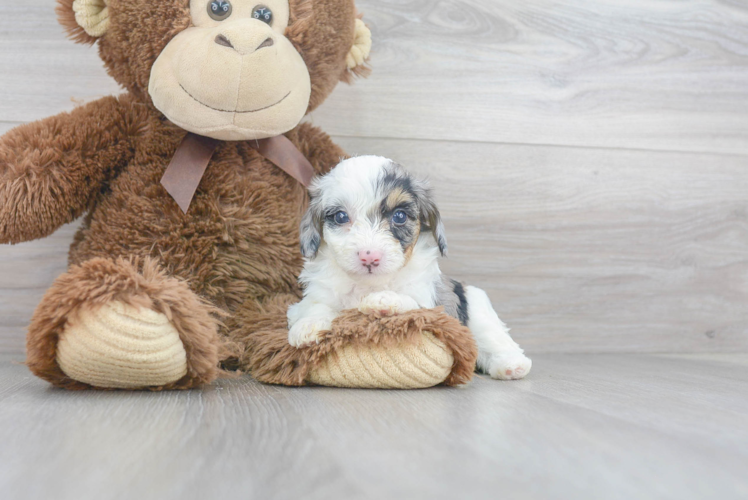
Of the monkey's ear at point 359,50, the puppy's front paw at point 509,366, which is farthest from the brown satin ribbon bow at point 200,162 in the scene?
the puppy's front paw at point 509,366

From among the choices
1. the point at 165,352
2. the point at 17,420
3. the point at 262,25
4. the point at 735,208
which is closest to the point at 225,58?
the point at 262,25

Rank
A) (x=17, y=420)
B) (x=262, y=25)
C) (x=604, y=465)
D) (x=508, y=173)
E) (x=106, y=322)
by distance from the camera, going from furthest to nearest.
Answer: (x=508, y=173), (x=262, y=25), (x=106, y=322), (x=17, y=420), (x=604, y=465)

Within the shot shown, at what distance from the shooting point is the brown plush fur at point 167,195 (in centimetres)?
133

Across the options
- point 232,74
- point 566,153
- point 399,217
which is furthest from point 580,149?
point 232,74

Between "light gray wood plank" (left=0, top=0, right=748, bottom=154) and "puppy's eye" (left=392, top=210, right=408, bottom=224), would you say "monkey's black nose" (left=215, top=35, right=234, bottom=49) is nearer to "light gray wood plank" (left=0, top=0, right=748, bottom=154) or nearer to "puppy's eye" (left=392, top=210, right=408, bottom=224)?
"puppy's eye" (left=392, top=210, right=408, bottom=224)

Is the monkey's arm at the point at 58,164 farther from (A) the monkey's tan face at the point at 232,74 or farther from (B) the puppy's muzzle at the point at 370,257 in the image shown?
(B) the puppy's muzzle at the point at 370,257

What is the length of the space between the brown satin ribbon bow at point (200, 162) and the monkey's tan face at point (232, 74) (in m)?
0.09

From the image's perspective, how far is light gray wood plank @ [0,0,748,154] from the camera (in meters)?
1.91

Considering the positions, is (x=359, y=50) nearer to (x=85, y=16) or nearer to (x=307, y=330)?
(x=85, y=16)

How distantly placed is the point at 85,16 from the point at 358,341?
0.97m

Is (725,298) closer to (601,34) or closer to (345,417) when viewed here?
(601,34)

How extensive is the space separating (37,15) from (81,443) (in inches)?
57.6

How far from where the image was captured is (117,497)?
0.63 metres

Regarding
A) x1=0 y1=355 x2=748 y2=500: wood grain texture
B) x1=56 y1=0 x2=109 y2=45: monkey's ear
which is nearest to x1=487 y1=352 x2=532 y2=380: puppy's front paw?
x1=0 y1=355 x2=748 y2=500: wood grain texture
